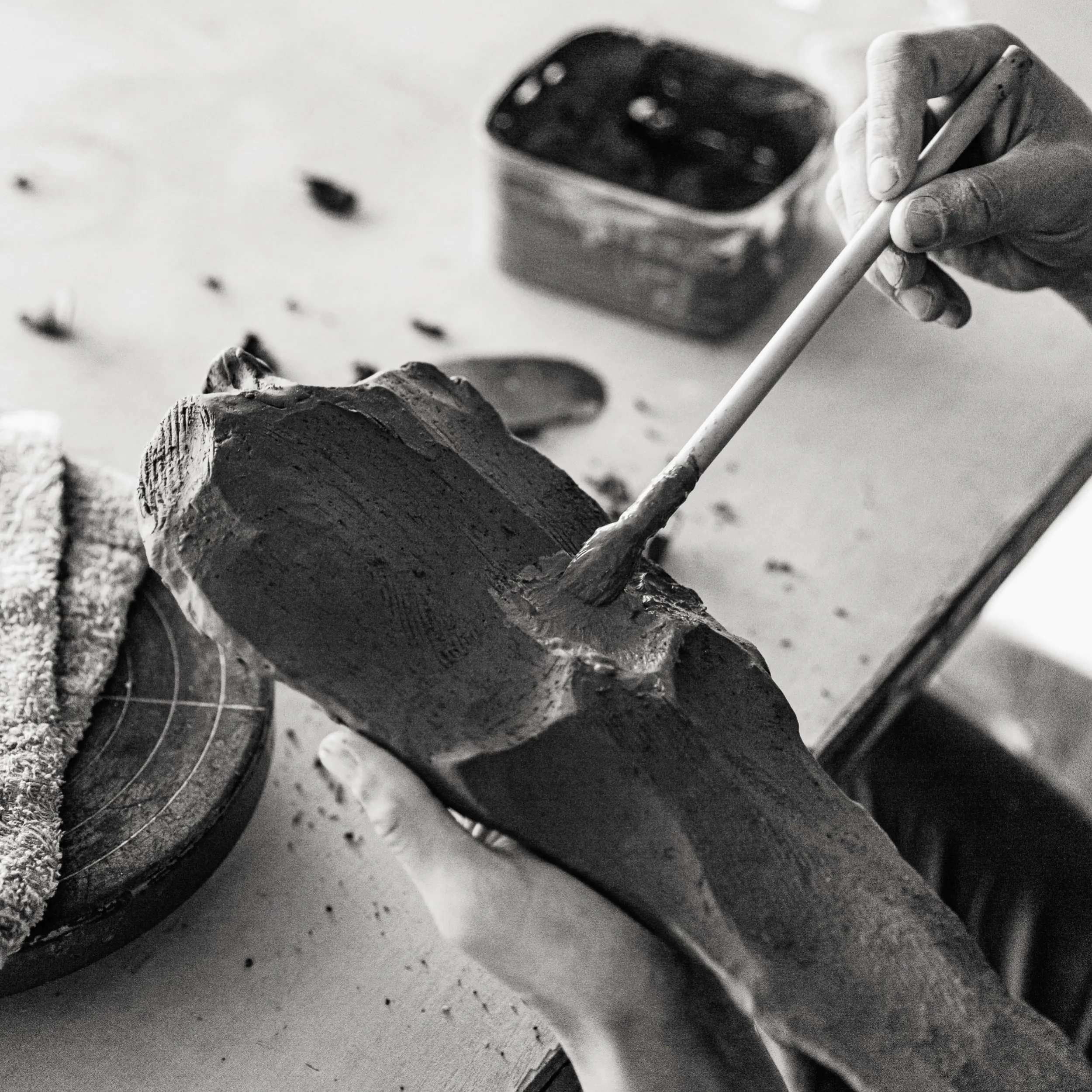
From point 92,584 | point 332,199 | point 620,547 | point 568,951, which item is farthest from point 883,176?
point 332,199

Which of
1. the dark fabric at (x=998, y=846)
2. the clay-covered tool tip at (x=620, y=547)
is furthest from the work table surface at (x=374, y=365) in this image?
the clay-covered tool tip at (x=620, y=547)

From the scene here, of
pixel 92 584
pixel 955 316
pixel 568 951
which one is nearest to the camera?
pixel 568 951

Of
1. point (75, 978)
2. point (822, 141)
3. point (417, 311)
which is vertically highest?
point (822, 141)

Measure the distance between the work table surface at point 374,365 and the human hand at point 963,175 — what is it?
0.44 m

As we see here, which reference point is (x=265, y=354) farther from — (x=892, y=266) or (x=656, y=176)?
(x=892, y=266)

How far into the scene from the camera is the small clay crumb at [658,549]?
1.88 meters

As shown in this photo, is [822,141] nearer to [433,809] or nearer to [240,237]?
[240,237]

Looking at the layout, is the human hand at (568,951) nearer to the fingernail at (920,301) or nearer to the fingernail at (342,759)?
the fingernail at (342,759)

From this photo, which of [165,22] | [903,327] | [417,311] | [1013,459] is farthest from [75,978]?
[165,22]

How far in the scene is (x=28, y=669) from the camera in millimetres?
1338

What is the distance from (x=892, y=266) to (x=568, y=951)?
3.35 feet

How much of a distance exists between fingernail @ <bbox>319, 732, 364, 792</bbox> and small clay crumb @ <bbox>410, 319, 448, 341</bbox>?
4.05 ft

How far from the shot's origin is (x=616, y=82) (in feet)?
8.23

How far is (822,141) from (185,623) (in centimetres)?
153
